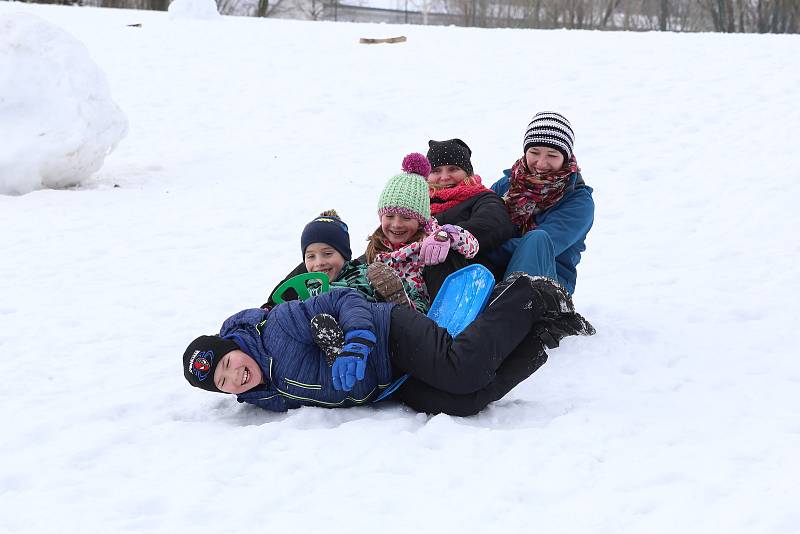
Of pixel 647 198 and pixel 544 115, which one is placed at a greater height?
pixel 544 115

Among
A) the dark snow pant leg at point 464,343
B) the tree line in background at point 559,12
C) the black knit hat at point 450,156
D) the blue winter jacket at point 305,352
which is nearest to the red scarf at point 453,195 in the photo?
the black knit hat at point 450,156

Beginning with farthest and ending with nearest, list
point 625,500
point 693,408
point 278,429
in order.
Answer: point 693,408, point 278,429, point 625,500

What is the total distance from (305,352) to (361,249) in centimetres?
370

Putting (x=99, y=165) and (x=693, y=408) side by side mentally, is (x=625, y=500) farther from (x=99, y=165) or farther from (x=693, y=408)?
(x=99, y=165)

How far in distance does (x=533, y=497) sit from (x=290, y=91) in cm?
1077

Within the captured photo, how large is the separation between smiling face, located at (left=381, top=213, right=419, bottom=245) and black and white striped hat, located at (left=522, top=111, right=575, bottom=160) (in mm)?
836

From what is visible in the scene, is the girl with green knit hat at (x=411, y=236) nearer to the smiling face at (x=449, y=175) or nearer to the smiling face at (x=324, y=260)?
the smiling face at (x=324, y=260)

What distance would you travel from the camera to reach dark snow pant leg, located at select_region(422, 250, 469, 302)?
154 inches

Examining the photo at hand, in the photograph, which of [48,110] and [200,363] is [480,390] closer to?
[200,363]

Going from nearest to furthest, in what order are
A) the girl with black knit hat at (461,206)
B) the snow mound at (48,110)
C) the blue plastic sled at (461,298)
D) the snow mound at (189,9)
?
the blue plastic sled at (461,298), the girl with black knit hat at (461,206), the snow mound at (48,110), the snow mound at (189,9)

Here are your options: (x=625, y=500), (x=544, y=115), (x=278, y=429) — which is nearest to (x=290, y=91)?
(x=544, y=115)

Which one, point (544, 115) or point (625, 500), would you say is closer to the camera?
point (625, 500)

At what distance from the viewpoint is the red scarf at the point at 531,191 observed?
14.2 feet

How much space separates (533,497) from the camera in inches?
104
